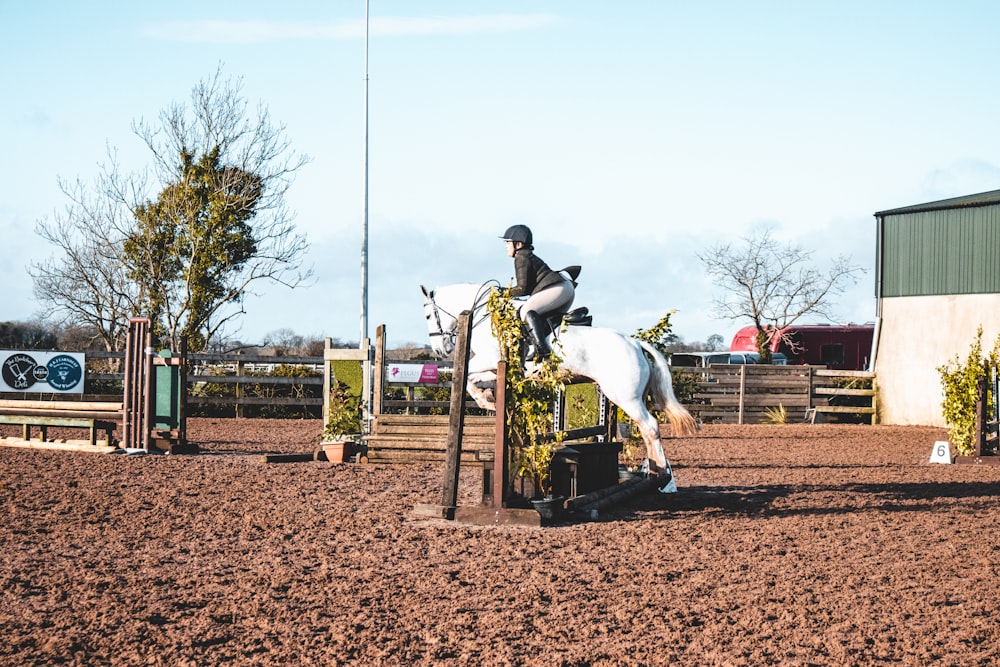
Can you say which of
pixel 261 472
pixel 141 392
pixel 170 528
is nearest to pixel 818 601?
pixel 170 528

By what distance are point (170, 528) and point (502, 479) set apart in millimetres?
2511

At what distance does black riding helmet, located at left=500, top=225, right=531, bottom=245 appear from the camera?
9281 millimetres

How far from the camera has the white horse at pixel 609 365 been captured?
9.98 m

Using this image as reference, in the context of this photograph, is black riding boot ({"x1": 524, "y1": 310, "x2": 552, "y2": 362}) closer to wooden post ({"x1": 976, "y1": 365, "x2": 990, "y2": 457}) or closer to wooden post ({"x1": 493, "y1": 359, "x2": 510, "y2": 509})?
wooden post ({"x1": 493, "y1": 359, "x2": 510, "y2": 509})

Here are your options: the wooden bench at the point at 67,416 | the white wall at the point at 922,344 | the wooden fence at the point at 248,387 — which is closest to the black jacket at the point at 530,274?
the wooden bench at the point at 67,416

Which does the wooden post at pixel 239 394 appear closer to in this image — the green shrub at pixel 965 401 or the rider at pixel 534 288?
the rider at pixel 534 288

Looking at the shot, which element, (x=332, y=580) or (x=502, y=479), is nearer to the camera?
(x=332, y=580)

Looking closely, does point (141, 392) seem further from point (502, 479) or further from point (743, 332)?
point (743, 332)

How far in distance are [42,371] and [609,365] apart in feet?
47.8

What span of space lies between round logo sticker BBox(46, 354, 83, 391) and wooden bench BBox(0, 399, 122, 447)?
510cm

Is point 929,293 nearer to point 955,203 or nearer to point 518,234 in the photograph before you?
point 955,203

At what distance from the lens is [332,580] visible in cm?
580

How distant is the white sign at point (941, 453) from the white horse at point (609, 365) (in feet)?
18.3

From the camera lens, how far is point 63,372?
20.6 metres
